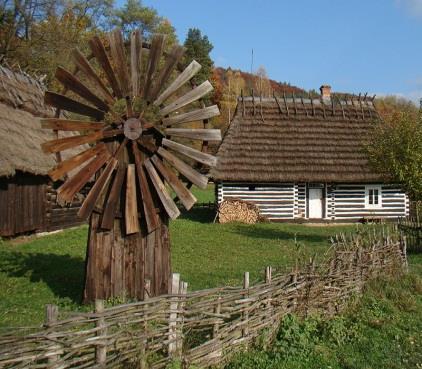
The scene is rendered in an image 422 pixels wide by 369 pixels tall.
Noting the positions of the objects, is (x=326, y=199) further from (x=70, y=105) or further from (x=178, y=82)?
(x=70, y=105)

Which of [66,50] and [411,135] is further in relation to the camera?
[66,50]

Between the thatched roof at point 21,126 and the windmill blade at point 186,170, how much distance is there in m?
7.54

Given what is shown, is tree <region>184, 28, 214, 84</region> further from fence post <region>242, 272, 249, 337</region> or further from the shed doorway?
fence post <region>242, 272, 249, 337</region>

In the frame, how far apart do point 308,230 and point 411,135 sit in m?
7.16

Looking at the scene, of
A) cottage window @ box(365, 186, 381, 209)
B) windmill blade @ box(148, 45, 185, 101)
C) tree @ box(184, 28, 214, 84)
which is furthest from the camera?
tree @ box(184, 28, 214, 84)

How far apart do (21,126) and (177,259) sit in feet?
28.4

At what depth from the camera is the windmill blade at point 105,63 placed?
9.21 m

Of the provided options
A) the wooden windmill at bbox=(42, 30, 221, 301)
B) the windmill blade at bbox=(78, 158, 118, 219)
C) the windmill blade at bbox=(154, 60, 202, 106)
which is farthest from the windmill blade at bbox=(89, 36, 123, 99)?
the windmill blade at bbox=(78, 158, 118, 219)

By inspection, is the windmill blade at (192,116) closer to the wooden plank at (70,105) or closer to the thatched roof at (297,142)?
the wooden plank at (70,105)

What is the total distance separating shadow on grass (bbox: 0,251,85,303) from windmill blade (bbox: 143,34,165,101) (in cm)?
380

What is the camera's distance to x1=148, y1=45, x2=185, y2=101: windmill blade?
9312 mm

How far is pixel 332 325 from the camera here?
25.4 feet

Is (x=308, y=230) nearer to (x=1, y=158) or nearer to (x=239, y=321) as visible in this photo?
(x=1, y=158)

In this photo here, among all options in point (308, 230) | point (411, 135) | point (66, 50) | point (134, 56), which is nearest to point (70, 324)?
point (134, 56)
